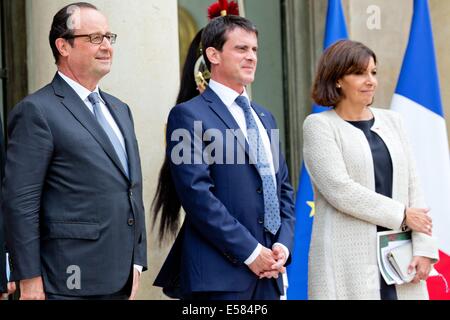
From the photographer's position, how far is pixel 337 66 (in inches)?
203

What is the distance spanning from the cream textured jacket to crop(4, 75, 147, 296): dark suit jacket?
3.85 feet

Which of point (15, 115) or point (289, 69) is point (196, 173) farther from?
point (289, 69)

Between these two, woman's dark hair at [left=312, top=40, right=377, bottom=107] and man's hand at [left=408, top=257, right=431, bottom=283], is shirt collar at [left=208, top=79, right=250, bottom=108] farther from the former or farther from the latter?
man's hand at [left=408, top=257, right=431, bottom=283]

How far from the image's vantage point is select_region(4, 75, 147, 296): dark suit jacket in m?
4.04

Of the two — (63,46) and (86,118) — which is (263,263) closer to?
(86,118)

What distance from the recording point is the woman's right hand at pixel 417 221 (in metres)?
4.93

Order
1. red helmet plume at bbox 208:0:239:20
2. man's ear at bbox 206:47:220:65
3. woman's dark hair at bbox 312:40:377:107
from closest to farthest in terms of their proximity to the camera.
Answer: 1. man's ear at bbox 206:47:220:65
2. woman's dark hair at bbox 312:40:377:107
3. red helmet plume at bbox 208:0:239:20

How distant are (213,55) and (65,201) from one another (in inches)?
47.4

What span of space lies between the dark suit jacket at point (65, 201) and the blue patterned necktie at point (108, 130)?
9 cm

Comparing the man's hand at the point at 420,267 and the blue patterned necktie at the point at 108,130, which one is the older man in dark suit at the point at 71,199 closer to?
the blue patterned necktie at the point at 108,130

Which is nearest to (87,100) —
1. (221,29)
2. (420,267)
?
(221,29)

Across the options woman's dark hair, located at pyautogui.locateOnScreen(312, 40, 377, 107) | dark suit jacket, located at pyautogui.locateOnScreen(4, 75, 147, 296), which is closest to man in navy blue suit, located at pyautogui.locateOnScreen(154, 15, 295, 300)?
dark suit jacket, located at pyautogui.locateOnScreen(4, 75, 147, 296)

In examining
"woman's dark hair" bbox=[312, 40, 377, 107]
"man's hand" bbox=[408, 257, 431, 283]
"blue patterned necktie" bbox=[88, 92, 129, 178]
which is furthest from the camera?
"woman's dark hair" bbox=[312, 40, 377, 107]

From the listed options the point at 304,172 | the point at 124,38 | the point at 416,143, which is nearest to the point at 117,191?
the point at 124,38
